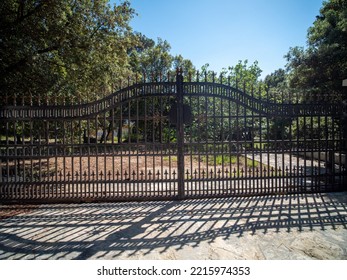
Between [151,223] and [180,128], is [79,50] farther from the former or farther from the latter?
[151,223]

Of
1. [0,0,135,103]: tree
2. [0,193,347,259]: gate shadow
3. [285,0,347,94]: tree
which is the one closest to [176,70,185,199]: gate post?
[0,193,347,259]: gate shadow

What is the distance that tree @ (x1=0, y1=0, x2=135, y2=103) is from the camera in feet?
27.8

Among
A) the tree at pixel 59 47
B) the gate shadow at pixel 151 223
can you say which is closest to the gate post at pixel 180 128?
the gate shadow at pixel 151 223

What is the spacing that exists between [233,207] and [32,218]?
4502 millimetres

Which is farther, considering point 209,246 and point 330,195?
point 330,195

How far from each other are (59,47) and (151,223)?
9.10 metres

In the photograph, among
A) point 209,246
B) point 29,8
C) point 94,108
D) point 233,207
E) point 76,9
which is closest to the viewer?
point 209,246

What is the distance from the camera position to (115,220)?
15.4 ft

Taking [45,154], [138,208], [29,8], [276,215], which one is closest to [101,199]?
[138,208]

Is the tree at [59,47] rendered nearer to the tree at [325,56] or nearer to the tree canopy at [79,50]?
the tree canopy at [79,50]

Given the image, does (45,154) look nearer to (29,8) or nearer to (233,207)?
(233,207)

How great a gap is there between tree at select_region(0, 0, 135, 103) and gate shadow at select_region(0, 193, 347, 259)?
391 centimetres

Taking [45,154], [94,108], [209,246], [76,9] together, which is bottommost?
[209,246]

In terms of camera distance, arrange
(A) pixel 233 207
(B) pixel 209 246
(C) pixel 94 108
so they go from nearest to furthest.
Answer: (B) pixel 209 246 → (A) pixel 233 207 → (C) pixel 94 108
